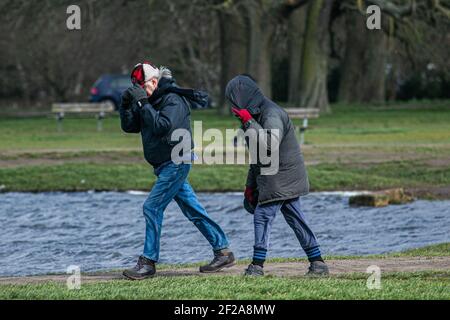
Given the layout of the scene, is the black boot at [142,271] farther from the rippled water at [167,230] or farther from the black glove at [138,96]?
the rippled water at [167,230]

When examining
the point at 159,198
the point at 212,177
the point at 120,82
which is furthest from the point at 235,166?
the point at 120,82

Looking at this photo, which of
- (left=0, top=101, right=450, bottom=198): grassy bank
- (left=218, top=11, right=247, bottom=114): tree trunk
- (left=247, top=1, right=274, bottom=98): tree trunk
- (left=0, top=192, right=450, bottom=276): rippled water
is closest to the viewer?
(left=0, top=192, right=450, bottom=276): rippled water

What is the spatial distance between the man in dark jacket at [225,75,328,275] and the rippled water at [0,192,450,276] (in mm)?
2774

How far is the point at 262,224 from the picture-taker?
1090cm

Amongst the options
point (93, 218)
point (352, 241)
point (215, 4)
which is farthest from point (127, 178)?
point (215, 4)

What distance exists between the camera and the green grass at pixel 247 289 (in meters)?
9.51

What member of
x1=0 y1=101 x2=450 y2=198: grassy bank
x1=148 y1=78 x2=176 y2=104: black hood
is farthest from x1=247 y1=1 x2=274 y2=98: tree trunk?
x1=148 y1=78 x2=176 y2=104: black hood

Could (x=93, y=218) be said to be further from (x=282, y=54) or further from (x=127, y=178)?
(x=282, y=54)

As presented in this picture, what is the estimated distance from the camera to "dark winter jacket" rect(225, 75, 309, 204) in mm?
10766

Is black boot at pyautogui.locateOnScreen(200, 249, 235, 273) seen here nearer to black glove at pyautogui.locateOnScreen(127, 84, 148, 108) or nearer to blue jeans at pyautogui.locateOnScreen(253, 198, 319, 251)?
blue jeans at pyautogui.locateOnScreen(253, 198, 319, 251)

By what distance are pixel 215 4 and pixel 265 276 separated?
2622cm

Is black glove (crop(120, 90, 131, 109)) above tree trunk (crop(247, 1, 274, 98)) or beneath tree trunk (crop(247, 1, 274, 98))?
above

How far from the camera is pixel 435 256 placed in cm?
1275

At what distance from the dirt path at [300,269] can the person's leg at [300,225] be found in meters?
0.26
